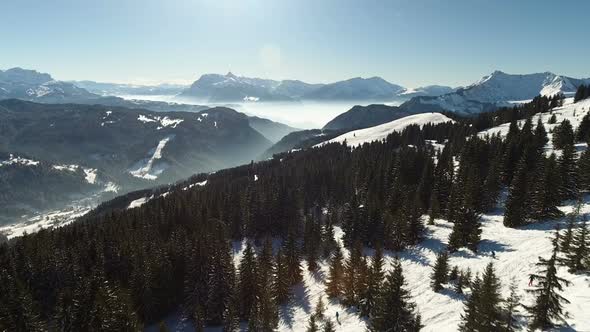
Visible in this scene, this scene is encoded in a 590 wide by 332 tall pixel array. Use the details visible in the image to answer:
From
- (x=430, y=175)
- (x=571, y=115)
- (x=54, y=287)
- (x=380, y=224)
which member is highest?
(x=571, y=115)

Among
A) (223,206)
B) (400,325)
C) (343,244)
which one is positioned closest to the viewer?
(400,325)

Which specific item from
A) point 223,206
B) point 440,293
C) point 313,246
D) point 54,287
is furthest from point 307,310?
point 223,206

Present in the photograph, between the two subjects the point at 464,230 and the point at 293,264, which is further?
the point at 293,264

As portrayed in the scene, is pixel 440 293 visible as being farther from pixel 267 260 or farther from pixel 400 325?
pixel 267 260

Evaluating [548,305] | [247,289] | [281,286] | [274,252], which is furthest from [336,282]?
[548,305]

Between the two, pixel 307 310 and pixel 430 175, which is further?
pixel 430 175

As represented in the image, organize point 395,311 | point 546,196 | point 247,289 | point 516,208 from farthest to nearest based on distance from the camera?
point 247,289
point 516,208
point 546,196
point 395,311

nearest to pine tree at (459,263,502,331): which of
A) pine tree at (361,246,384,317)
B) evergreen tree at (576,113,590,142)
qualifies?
pine tree at (361,246,384,317)

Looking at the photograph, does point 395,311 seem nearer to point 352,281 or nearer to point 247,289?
point 352,281

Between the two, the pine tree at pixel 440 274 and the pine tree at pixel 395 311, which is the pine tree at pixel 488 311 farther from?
the pine tree at pixel 440 274
